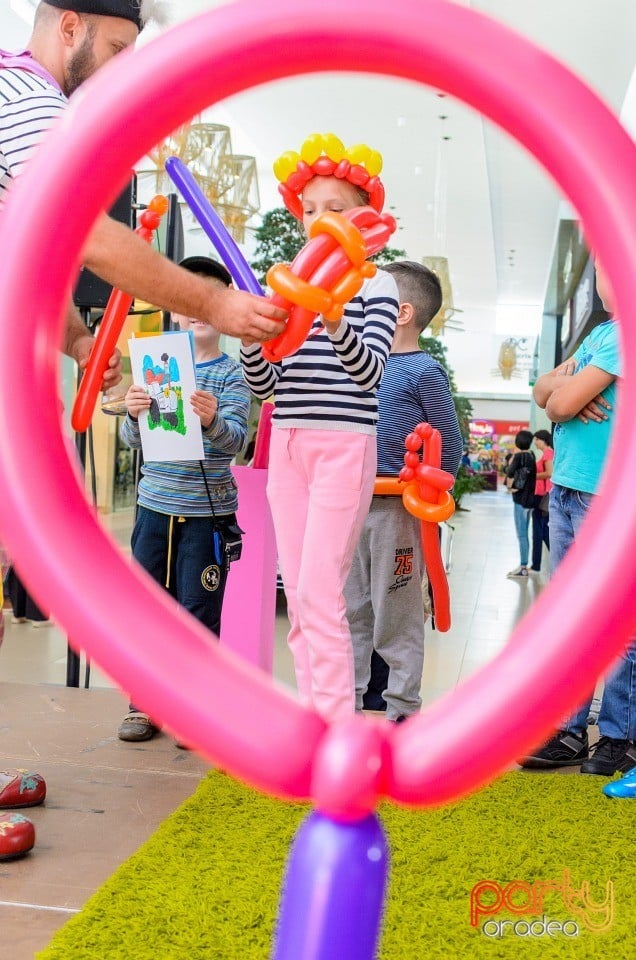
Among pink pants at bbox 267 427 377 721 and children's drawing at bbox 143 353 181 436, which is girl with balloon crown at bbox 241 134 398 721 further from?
children's drawing at bbox 143 353 181 436

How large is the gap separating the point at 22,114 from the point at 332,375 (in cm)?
73

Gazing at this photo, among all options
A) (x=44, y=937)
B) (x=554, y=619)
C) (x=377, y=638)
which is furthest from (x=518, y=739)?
(x=377, y=638)

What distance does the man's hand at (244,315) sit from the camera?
2.80ft

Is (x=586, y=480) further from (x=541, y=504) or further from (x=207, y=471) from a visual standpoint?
(x=541, y=504)

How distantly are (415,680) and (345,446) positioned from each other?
2.72 ft

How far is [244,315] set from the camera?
87cm

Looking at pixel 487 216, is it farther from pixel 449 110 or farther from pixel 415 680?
pixel 415 680

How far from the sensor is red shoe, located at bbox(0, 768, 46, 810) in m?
1.59

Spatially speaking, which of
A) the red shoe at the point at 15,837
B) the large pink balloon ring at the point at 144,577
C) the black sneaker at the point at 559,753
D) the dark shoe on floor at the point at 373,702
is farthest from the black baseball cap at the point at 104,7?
the dark shoe on floor at the point at 373,702

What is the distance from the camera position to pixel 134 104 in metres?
0.42

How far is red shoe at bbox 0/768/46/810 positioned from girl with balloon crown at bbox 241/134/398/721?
0.50 m

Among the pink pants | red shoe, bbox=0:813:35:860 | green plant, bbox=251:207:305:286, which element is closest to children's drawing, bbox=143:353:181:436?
the pink pants

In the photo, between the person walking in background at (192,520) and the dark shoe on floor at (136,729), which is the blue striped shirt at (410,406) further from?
the dark shoe on floor at (136,729)

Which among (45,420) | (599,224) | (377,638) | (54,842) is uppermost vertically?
(599,224)
